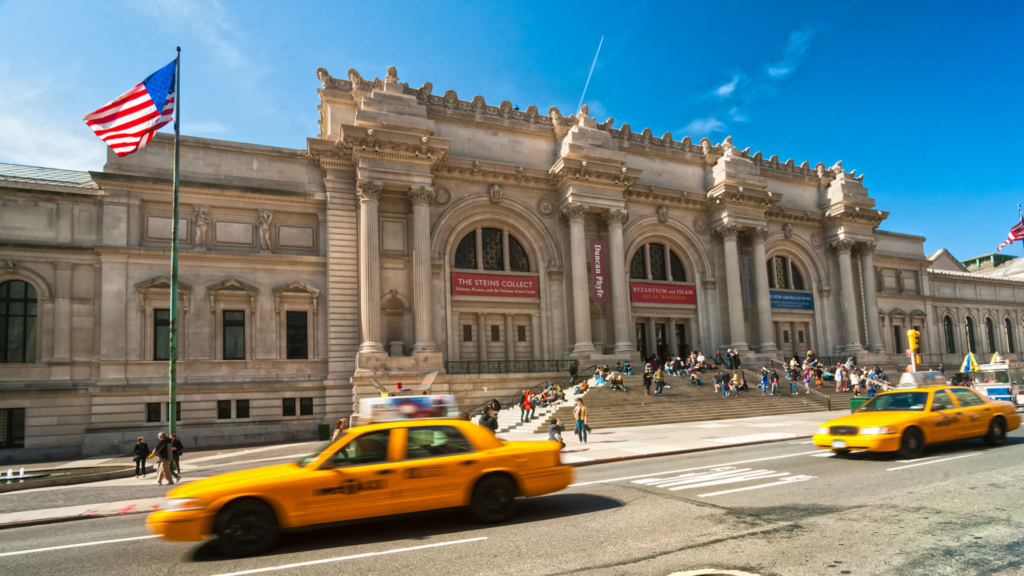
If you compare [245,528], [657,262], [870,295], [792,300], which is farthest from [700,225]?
[245,528]

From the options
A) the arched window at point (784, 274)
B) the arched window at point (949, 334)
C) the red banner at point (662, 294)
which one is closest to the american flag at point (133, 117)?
the red banner at point (662, 294)

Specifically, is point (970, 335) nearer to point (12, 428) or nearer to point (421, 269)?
point (421, 269)

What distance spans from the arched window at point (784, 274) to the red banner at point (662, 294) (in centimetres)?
782

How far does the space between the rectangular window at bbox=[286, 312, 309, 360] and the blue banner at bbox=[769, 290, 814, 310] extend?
32.1m

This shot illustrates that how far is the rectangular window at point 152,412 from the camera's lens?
26953 mm

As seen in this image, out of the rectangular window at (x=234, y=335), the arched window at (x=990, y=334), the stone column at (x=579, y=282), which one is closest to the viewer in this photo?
the rectangular window at (x=234, y=335)

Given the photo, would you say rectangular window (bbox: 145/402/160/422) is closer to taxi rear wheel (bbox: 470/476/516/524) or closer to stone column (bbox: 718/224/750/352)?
taxi rear wheel (bbox: 470/476/516/524)

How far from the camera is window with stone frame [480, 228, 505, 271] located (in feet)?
117

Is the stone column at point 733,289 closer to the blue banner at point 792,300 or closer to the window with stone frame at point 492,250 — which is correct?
the blue banner at point 792,300

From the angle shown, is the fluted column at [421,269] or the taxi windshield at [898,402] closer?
the taxi windshield at [898,402]

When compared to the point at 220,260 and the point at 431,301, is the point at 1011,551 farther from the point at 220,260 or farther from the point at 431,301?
the point at 220,260

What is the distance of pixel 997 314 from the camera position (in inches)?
2247

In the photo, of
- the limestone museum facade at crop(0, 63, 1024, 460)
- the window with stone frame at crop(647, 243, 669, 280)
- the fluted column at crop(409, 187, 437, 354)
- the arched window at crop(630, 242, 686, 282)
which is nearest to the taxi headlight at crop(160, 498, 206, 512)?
the limestone museum facade at crop(0, 63, 1024, 460)

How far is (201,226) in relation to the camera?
29.0 m
